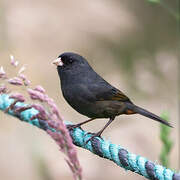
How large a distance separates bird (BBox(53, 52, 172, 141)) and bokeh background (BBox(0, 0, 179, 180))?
25.2 inches

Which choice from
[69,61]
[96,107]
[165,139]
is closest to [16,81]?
[165,139]

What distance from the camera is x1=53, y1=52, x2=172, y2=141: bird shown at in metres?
3.66

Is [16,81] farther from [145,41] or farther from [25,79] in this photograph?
[145,41]

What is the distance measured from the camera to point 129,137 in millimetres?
5453

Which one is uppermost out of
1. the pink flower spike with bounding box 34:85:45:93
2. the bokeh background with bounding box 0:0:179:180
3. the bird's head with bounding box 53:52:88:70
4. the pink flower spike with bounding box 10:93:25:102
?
the pink flower spike with bounding box 34:85:45:93

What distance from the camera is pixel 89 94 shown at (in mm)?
3723

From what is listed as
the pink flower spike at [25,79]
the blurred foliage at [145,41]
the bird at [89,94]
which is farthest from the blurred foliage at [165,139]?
the blurred foliage at [145,41]

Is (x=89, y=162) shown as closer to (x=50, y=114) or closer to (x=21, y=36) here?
(x=21, y=36)

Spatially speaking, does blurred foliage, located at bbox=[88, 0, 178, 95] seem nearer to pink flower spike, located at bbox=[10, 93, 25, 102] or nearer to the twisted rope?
the twisted rope

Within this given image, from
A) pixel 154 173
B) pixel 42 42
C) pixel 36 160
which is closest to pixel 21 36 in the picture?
pixel 42 42

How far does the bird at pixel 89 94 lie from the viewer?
3.66 meters

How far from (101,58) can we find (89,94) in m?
1.54

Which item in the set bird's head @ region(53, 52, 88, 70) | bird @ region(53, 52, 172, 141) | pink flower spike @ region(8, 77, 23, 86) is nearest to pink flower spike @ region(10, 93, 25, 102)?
pink flower spike @ region(8, 77, 23, 86)

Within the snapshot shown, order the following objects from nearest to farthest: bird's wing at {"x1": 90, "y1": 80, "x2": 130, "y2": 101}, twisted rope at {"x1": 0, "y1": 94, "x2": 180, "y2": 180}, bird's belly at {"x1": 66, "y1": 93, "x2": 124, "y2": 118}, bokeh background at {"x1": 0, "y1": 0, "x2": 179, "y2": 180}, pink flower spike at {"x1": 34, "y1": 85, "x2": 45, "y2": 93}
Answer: pink flower spike at {"x1": 34, "y1": 85, "x2": 45, "y2": 93} → twisted rope at {"x1": 0, "y1": 94, "x2": 180, "y2": 180} → bird's belly at {"x1": 66, "y1": 93, "x2": 124, "y2": 118} → bird's wing at {"x1": 90, "y1": 80, "x2": 130, "y2": 101} → bokeh background at {"x1": 0, "y1": 0, "x2": 179, "y2": 180}
